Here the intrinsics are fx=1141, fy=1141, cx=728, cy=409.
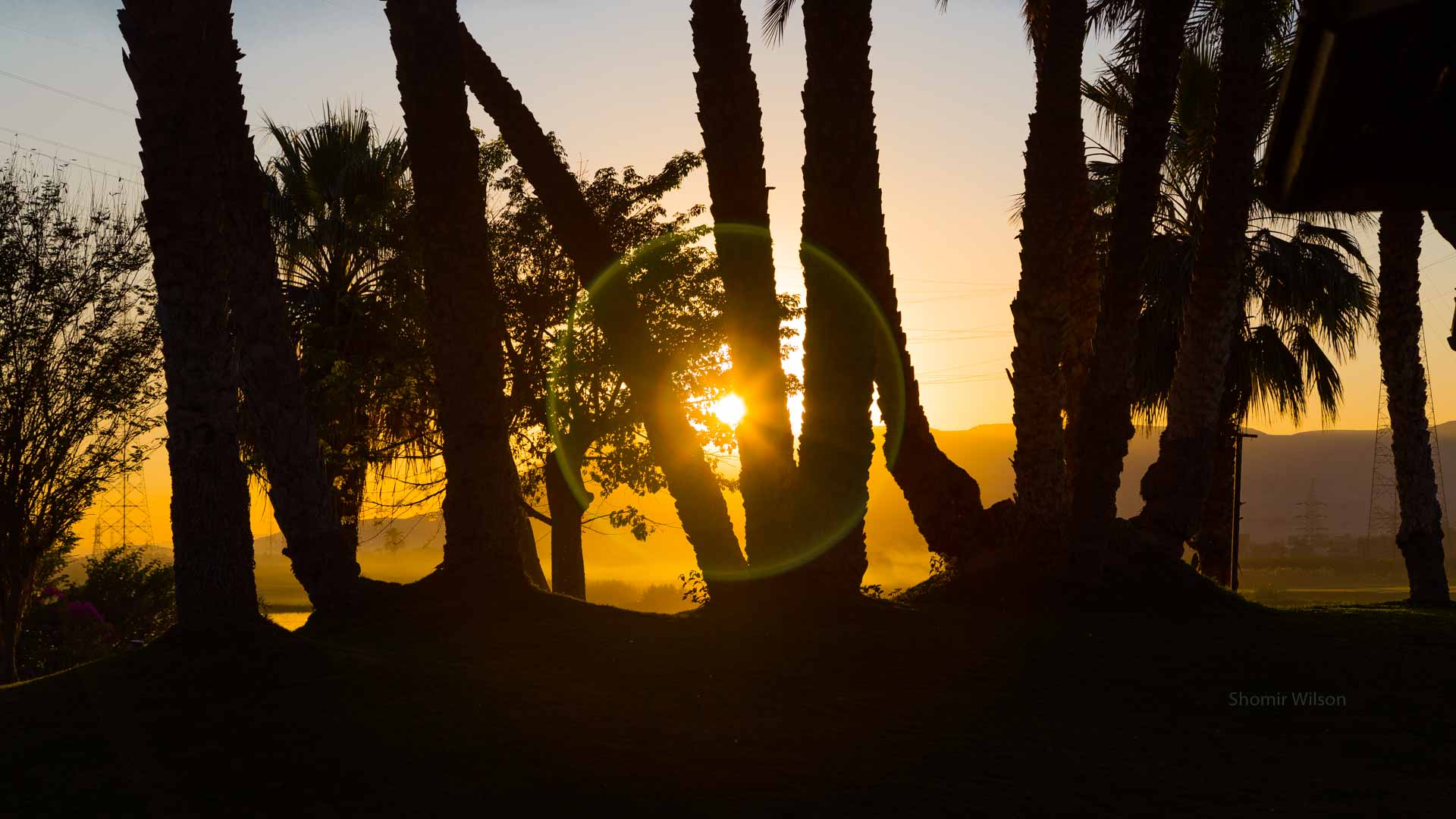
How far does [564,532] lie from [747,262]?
1503 cm

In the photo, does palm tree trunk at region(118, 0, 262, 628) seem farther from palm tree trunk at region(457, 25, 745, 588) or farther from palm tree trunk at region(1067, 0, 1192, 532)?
palm tree trunk at region(1067, 0, 1192, 532)

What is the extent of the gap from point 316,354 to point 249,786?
1608 cm

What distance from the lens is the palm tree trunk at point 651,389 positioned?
11.4 m

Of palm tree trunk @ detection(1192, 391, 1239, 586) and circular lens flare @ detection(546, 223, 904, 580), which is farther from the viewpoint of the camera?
palm tree trunk @ detection(1192, 391, 1239, 586)

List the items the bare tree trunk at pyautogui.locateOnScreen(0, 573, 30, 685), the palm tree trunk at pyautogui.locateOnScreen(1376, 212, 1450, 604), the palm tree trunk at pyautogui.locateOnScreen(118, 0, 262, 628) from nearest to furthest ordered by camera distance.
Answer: the palm tree trunk at pyautogui.locateOnScreen(118, 0, 262, 628) < the palm tree trunk at pyautogui.locateOnScreen(1376, 212, 1450, 604) < the bare tree trunk at pyautogui.locateOnScreen(0, 573, 30, 685)

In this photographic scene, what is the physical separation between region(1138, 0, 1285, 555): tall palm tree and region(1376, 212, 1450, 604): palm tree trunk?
4133 millimetres

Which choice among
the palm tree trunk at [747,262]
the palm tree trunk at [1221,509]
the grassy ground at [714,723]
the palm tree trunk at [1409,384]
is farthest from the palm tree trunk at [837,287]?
the palm tree trunk at [1221,509]

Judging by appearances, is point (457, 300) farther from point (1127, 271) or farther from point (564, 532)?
point (564, 532)

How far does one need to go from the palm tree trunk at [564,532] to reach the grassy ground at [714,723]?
1384cm

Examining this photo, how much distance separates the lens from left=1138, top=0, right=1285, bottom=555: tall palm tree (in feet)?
45.6

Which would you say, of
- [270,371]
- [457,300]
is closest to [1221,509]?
[457,300]

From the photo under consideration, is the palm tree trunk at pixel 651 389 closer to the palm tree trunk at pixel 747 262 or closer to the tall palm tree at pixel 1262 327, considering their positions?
the palm tree trunk at pixel 747 262

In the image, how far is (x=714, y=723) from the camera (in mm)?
7754

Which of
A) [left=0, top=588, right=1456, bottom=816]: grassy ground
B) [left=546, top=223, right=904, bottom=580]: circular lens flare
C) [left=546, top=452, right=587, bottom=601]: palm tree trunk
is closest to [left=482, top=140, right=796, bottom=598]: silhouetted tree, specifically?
[left=546, top=452, right=587, bottom=601]: palm tree trunk
